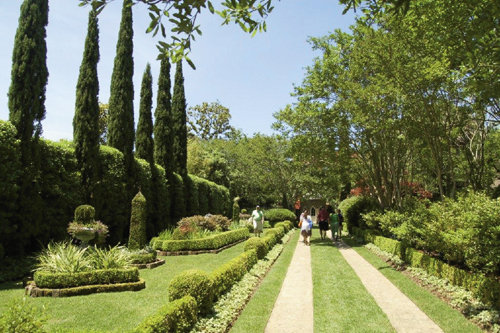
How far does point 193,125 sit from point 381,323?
144ft

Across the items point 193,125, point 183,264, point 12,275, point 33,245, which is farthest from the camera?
point 193,125

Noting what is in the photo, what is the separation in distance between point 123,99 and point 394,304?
1471 centimetres

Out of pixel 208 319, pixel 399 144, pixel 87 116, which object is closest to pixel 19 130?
pixel 87 116

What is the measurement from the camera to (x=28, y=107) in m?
10.6

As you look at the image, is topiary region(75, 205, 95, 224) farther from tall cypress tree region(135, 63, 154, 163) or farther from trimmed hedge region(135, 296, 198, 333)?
tall cypress tree region(135, 63, 154, 163)

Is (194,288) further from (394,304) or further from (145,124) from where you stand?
(145,124)

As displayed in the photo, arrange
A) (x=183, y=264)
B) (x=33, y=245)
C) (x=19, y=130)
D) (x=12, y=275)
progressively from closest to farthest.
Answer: (x=12, y=275) < (x=19, y=130) < (x=33, y=245) < (x=183, y=264)

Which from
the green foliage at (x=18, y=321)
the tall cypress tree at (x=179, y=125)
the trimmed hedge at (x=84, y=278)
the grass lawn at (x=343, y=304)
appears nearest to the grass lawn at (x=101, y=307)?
the trimmed hedge at (x=84, y=278)

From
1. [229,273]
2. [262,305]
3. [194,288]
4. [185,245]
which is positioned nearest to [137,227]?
[185,245]

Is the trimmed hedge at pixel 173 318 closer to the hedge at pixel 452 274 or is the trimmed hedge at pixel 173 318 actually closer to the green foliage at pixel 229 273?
the green foliage at pixel 229 273

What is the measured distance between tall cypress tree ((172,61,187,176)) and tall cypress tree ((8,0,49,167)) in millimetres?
13138

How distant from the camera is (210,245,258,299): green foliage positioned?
283 inches

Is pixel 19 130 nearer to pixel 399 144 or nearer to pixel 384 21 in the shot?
pixel 384 21

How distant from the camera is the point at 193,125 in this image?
47.9 metres
